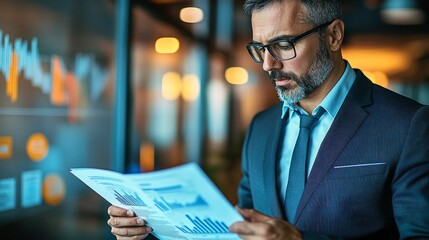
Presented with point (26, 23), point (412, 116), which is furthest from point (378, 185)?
point (26, 23)

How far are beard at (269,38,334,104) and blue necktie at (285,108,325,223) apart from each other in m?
0.09

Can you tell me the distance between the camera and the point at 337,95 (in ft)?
5.39

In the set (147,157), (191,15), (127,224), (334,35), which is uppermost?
(191,15)

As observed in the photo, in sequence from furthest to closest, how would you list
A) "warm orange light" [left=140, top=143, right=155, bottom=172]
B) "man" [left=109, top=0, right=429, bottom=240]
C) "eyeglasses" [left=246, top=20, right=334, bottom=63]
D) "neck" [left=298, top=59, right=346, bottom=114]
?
"warm orange light" [left=140, top=143, right=155, bottom=172], "neck" [left=298, top=59, right=346, bottom=114], "eyeglasses" [left=246, top=20, right=334, bottom=63], "man" [left=109, top=0, right=429, bottom=240]

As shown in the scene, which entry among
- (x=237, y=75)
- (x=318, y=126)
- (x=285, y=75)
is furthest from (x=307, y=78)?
(x=237, y=75)

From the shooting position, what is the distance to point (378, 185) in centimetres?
145

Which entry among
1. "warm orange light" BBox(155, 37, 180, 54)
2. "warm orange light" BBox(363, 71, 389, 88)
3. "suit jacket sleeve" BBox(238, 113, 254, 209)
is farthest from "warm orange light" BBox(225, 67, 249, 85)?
"suit jacket sleeve" BBox(238, 113, 254, 209)

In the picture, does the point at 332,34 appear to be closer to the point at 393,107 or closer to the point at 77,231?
the point at 393,107

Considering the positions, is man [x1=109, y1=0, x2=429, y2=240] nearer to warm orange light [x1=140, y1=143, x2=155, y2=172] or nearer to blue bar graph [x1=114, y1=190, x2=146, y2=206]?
blue bar graph [x1=114, y1=190, x2=146, y2=206]

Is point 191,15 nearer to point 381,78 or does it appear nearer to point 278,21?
point 381,78

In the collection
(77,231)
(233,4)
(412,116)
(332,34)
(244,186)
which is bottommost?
(77,231)

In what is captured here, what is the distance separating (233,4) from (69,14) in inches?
147

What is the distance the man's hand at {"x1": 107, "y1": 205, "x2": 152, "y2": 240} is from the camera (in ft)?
4.75

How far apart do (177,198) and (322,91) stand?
73 centimetres
